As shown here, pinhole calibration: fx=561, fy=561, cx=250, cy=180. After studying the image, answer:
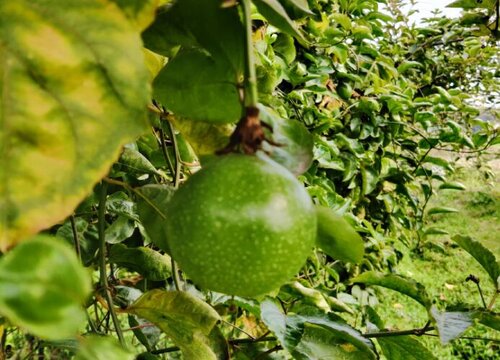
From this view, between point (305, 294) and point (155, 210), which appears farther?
point (305, 294)

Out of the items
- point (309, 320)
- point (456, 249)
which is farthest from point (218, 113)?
point (456, 249)

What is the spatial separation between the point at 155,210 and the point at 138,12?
409 mm

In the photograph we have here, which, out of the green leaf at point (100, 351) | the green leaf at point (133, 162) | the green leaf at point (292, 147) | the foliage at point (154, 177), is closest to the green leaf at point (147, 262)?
the foliage at point (154, 177)

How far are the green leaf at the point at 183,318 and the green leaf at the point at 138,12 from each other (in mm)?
491

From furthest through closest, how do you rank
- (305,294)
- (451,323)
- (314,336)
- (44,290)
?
1. (305,294)
2. (314,336)
3. (451,323)
4. (44,290)

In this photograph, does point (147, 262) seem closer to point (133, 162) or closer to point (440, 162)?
point (133, 162)

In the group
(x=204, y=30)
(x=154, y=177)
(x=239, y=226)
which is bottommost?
(x=154, y=177)

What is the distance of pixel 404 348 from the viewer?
1.11 metres

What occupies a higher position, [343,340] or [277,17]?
[277,17]

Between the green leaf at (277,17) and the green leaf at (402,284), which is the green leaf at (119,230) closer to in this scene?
the green leaf at (402,284)

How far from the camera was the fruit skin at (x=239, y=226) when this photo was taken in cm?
50

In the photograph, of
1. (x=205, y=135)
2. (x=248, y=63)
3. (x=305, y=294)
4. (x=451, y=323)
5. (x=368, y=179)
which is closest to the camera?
(x=248, y=63)

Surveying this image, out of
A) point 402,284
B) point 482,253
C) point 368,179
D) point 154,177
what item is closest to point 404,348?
point 402,284

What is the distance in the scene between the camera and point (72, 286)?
→ 0.22 metres
